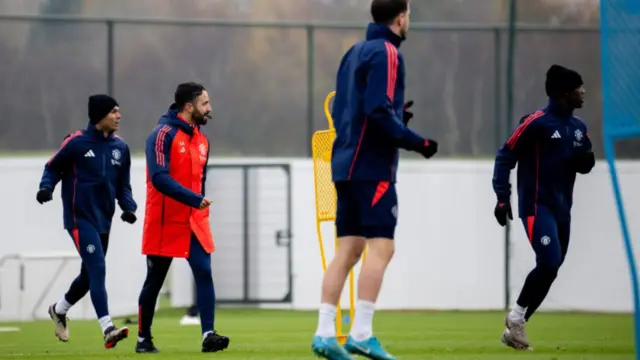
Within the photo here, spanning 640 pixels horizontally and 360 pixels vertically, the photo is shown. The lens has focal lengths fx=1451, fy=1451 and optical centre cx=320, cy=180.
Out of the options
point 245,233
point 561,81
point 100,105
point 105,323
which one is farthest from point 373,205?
point 245,233

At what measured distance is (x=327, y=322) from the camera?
833 cm

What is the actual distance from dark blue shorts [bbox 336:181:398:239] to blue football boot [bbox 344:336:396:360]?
23.8 inches

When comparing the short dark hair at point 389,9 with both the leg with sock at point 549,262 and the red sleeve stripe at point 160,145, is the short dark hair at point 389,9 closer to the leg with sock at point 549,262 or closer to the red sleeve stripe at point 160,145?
the red sleeve stripe at point 160,145

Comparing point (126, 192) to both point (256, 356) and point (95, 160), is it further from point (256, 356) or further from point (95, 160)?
point (256, 356)

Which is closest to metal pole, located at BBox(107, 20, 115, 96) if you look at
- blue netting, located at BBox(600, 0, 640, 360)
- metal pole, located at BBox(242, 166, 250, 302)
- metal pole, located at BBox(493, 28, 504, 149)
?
metal pole, located at BBox(242, 166, 250, 302)

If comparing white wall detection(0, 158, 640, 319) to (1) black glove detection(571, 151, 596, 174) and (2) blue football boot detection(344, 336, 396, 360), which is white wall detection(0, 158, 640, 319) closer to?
(1) black glove detection(571, 151, 596, 174)

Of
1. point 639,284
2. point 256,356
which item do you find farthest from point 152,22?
point 639,284

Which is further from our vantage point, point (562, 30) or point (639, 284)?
point (562, 30)

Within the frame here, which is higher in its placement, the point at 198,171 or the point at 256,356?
the point at 198,171

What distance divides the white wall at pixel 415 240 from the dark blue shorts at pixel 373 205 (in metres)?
10.5

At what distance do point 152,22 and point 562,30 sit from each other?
592 centimetres

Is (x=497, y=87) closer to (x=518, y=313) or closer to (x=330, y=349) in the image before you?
(x=518, y=313)

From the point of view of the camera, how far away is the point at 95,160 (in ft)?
39.5

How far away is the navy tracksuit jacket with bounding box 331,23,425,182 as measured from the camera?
8.29 metres
